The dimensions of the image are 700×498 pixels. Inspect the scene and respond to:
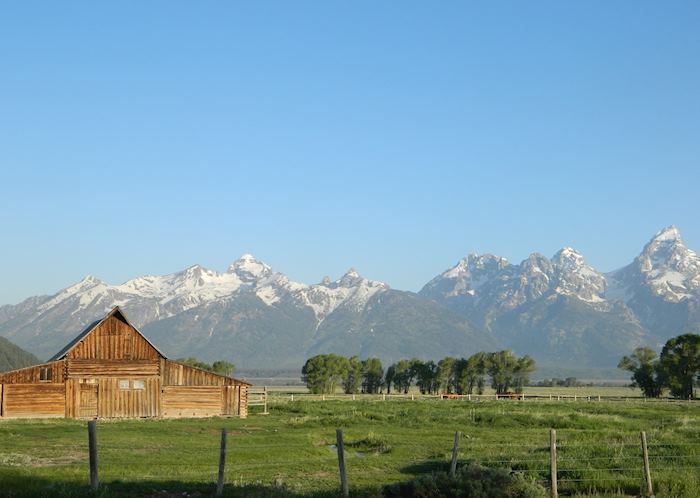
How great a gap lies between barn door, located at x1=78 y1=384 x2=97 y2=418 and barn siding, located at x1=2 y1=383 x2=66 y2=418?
124cm

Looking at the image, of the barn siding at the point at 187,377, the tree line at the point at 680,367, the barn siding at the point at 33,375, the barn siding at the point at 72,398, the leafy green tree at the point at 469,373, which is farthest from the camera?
the leafy green tree at the point at 469,373

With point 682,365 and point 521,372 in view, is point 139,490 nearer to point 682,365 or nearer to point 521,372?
point 682,365

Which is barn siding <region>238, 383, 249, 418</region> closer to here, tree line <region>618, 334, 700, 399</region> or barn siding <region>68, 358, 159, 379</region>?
barn siding <region>68, 358, 159, 379</region>

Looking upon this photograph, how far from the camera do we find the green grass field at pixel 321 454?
992 inches

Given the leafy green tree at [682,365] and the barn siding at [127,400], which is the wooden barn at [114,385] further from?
the leafy green tree at [682,365]

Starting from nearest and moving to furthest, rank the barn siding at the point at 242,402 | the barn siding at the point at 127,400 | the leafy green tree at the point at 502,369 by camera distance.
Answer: the barn siding at the point at 127,400, the barn siding at the point at 242,402, the leafy green tree at the point at 502,369

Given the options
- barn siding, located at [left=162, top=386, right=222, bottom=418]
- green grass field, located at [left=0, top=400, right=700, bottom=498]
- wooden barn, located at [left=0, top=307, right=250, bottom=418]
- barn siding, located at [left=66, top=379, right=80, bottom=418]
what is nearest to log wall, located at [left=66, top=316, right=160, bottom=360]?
wooden barn, located at [left=0, top=307, right=250, bottom=418]

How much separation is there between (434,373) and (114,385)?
95.8 m

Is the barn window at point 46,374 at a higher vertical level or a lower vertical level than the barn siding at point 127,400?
higher

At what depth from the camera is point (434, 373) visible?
155 metres

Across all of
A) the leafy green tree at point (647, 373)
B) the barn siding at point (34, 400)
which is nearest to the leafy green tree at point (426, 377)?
the leafy green tree at point (647, 373)

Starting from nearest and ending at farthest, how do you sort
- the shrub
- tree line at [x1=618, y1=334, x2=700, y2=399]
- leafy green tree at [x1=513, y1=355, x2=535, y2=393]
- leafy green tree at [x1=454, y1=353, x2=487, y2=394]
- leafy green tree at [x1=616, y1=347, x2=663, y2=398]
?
the shrub → tree line at [x1=618, y1=334, x2=700, y2=399] → leafy green tree at [x1=616, y1=347, x2=663, y2=398] → leafy green tree at [x1=513, y1=355, x2=535, y2=393] → leafy green tree at [x1=454, y1=353, x2=487, y2=394]

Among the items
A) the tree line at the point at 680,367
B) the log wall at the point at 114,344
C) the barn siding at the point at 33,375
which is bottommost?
the tree line at the point at 680,367

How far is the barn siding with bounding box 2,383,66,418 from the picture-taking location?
2457 inches
